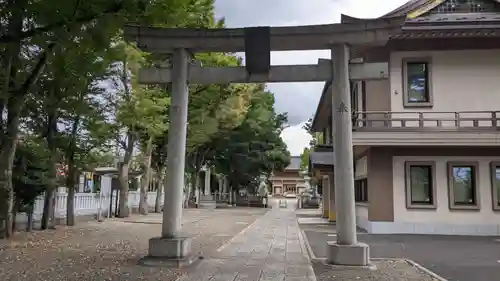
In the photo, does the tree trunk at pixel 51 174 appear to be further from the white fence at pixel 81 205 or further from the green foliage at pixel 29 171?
the green foliage at pixel 29 171

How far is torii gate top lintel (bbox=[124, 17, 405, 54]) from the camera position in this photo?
9000 mm

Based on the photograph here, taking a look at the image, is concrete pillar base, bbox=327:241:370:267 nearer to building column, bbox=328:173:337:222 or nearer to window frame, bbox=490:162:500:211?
window frame, bbox=490:162:500:211

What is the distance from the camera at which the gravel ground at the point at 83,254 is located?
774 centimetres

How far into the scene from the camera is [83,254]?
33.1 feet

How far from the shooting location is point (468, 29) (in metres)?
15.3

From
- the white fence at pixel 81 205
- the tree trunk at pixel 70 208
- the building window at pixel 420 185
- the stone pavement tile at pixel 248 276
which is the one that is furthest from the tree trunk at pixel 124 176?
the stone pavement tile at pixel 248 276

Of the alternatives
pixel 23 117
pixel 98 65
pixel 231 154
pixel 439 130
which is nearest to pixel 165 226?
pixel 98 65

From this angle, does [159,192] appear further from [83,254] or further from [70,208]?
[83,254]

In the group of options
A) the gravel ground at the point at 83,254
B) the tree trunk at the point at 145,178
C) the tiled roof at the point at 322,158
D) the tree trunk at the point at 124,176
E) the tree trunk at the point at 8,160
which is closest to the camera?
the gravel ground at the point at 83,254

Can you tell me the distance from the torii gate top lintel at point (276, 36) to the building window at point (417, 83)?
24.9 ft

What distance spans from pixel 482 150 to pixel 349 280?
34.8ft

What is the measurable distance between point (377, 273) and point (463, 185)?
372 inches

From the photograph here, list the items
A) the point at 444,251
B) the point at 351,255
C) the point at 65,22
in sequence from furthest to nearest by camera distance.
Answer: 1. the point at 444,251
2. the point at 351,255
3. the point at 65,22

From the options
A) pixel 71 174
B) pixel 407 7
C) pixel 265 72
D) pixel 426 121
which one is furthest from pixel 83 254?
pixel 407 7
